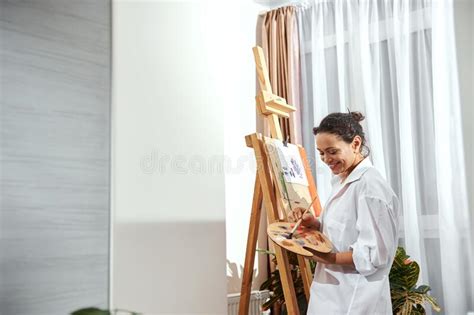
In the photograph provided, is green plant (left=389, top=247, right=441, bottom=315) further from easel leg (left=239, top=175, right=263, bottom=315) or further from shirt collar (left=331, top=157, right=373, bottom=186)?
shirt collar (left=331, top=157, right=373, bottom=186)

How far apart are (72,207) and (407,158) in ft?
6.46

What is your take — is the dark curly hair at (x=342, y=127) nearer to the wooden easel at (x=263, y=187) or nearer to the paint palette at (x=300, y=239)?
the paint palette at (x=300, y=239)

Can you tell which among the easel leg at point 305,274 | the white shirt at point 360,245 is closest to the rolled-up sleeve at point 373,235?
the white shirt at point 360,245

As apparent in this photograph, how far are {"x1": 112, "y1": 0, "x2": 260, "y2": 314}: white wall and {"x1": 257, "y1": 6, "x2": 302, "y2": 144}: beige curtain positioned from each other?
1.12 metres

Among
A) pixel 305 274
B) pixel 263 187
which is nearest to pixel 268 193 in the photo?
pixel 263 187

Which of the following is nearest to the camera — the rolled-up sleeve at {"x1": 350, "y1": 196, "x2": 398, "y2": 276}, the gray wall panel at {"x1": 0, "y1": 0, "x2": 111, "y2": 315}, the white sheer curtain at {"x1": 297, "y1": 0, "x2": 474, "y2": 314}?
the gray wall panel at {"x1": 0, "y1": 0, "x2": 111, "y2": 315}

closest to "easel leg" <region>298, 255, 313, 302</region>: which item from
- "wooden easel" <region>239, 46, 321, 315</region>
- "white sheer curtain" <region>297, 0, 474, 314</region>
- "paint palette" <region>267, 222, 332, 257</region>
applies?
"wooden easel" <region>239, 46, 321, 315</region>

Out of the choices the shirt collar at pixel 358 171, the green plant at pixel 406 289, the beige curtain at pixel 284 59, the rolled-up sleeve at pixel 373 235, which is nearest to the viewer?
the rolled-up sleeve at pixel 373 235

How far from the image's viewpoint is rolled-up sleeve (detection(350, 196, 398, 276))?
1.89m

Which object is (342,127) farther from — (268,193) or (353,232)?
(268,193)

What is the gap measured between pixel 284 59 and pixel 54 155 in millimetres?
2216

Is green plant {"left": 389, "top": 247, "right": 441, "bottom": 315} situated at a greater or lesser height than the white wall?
lesser

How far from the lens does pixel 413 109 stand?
310 cm

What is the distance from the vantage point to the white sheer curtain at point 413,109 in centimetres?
288
